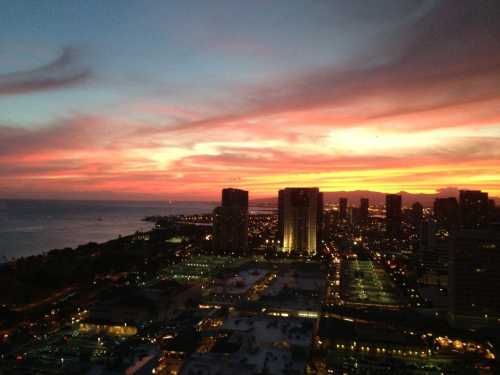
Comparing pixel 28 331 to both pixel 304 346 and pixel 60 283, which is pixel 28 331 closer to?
pixel 60 283

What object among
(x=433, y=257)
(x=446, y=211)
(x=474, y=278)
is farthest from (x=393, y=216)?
(x=474, y=278)

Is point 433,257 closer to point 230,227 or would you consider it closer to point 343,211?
point 230,227

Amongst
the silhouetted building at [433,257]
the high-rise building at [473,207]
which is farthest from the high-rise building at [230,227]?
the high-rise building at [473,207]

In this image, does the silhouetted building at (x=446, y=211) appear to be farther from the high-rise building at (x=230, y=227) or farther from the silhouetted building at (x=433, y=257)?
the high-rise building at (x=230, y=227)

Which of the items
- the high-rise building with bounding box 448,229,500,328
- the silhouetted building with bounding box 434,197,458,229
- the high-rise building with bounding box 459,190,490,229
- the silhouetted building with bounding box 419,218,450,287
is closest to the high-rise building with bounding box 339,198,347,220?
the silhouetted building with bounding box 434,197,458,229

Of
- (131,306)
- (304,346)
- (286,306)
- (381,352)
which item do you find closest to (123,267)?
(131,306)

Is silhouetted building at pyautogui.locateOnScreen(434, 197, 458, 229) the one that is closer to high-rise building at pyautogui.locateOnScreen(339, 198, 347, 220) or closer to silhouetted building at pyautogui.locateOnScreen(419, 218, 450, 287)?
silhouetted building at pyautogui.locateOnScreen(419, 218, 450, 287)

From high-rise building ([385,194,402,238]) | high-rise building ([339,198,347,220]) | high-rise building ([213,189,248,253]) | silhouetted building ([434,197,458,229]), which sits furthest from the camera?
high-rise building ([339,198,347,220])
